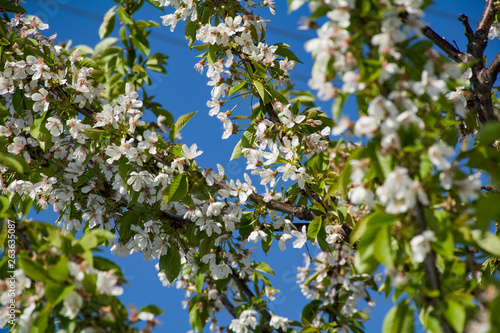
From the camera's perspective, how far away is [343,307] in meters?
3.36

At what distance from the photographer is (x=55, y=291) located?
4.46 ft

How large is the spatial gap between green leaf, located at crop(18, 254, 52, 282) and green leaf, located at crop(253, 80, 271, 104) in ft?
4.35

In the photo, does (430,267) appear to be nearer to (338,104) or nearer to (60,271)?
(338,104)

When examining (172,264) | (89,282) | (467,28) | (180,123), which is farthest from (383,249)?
(467,28)

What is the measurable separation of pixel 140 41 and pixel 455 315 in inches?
111

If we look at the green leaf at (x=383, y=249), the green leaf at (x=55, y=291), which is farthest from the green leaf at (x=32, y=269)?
the green leaf at (x=383, y=249)

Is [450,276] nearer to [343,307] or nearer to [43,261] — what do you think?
[43,261]

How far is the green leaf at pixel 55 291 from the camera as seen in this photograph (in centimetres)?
133

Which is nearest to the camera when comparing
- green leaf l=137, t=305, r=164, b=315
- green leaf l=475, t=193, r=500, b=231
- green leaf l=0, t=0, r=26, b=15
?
green leaf l=475, t=193, r=500, b=231

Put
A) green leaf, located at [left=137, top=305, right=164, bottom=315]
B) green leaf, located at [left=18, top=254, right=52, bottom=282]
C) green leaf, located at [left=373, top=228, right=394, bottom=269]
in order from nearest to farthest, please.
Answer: green leaf, located at [left=373, top=228, right=394, bottom=269]
green leaf, located at [left=18, top=254, right=52, bottom=282]
green leaf, located at [left=137, top=305, right=164, bottom=315]

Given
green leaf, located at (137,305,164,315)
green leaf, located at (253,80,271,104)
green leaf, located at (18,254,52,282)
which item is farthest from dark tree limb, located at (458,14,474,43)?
green leaf, located at (18,254,52,282)

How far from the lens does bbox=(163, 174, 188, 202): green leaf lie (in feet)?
7.24

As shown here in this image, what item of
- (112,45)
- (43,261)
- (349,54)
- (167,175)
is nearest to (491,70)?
(349,54)

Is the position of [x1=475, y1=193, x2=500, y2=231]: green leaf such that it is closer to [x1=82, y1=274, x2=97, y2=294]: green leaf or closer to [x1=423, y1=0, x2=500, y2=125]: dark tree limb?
[x1=82, y1=274, x2=97, y2=294]: green leaf
